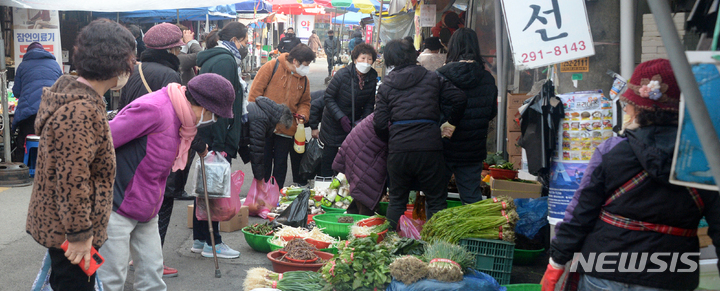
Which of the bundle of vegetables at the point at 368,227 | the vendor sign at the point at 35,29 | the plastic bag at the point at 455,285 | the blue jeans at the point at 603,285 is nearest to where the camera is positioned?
the blue jeans at the point at 603,285

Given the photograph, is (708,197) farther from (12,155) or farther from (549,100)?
(12,155)

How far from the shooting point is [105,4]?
9414mm

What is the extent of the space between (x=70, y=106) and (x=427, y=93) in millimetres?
3263

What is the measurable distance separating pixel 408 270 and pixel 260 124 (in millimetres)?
3291

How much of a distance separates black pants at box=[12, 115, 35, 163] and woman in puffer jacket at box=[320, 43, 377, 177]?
449cm

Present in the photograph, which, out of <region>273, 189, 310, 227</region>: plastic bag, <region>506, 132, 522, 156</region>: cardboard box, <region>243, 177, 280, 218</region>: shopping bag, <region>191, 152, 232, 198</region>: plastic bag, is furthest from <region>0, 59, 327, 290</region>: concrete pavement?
<region>506, 132, 522, 156</region>: cardboard box

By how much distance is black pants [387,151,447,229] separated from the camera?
5219 millimetres

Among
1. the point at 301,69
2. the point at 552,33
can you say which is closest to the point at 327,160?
the point at 301,69

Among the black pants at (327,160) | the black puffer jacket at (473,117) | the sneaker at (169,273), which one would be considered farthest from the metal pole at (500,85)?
the sneaker at (169,273)

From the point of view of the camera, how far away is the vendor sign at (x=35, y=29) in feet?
33.7

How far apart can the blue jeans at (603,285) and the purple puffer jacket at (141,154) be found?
236 centimetres

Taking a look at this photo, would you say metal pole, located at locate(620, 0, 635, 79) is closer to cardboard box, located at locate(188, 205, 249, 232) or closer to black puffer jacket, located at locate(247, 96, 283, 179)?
black puffer jacket, located at locate(247, 96, 283, 179)

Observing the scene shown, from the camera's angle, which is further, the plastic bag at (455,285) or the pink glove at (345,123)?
the pink glove at (345,123)

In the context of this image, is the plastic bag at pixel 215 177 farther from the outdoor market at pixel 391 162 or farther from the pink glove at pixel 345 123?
the pink glove at pixel 345 123
